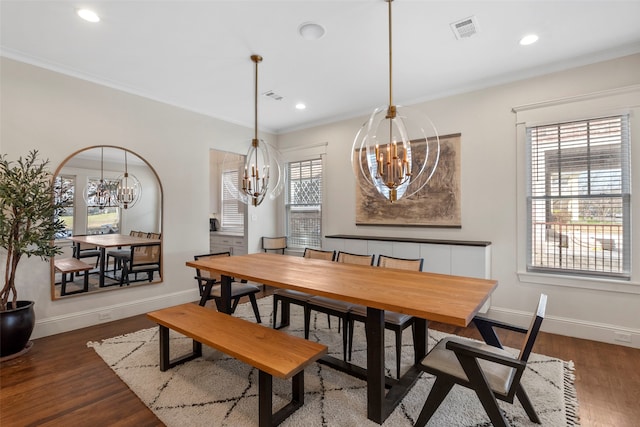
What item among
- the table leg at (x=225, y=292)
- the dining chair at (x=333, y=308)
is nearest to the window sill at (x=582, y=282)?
the dining chair at (x=333, y=308)

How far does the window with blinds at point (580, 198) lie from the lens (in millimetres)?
3021

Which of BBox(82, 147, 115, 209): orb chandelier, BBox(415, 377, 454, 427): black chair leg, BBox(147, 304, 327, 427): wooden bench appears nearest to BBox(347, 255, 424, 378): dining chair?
BBox(415, 377, 454, 427): black chair leg

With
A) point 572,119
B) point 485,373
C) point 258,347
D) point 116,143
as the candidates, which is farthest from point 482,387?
point 116,143

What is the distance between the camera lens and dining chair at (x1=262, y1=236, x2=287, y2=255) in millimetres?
5574

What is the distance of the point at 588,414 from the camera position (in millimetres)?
1996

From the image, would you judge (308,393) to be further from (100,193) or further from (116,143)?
(116,143)

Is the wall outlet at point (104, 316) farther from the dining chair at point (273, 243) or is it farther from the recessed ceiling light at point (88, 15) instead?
the recessed ceiling light at point (88, 15)

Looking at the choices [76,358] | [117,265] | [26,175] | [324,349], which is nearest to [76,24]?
[26,175]

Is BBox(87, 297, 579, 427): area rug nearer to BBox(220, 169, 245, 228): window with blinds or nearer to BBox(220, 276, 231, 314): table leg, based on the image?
BBox(220, 276, 231, 314): table leg

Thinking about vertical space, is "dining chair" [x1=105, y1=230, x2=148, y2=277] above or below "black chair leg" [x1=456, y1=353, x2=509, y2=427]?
above

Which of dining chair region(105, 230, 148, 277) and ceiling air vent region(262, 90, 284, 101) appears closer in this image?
dining chair region(105, 230, 148, 277)

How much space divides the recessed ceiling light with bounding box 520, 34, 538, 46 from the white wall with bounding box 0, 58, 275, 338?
407 centimetres

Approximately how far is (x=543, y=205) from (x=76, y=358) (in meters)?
4.96

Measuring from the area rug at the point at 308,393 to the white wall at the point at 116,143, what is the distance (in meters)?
0.85
